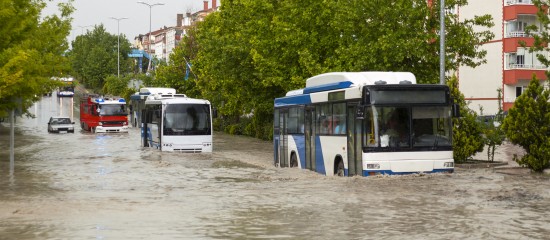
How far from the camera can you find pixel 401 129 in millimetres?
21969

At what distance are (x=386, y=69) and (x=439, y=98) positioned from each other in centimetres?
1415

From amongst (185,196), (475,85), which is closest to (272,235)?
(185,196)

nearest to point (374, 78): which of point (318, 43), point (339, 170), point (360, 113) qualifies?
point (339, 170)

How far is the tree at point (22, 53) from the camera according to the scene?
2794 centimetres

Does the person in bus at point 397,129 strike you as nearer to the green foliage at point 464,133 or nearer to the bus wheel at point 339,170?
the bus wheel at point 339,170

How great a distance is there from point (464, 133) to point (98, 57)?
467 feet

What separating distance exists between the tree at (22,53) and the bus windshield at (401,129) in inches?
460

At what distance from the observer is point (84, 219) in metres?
15.5

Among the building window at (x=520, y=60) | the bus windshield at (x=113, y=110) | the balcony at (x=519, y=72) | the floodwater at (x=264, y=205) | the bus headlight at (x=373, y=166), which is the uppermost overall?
the building window at (x=520, y=60)

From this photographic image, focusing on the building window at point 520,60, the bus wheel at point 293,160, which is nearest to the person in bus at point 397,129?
the bus wheel at point 293,160

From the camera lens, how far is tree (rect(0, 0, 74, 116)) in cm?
2794

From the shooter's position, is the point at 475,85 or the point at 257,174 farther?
the point at 475,85

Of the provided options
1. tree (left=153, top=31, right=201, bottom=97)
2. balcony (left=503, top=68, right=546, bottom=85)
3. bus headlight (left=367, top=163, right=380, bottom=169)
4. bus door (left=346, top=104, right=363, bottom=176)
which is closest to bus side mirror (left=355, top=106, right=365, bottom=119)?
bus door (left=346, top=104, right=363, bottom=176)

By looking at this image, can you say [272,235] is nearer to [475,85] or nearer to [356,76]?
[356,76]
